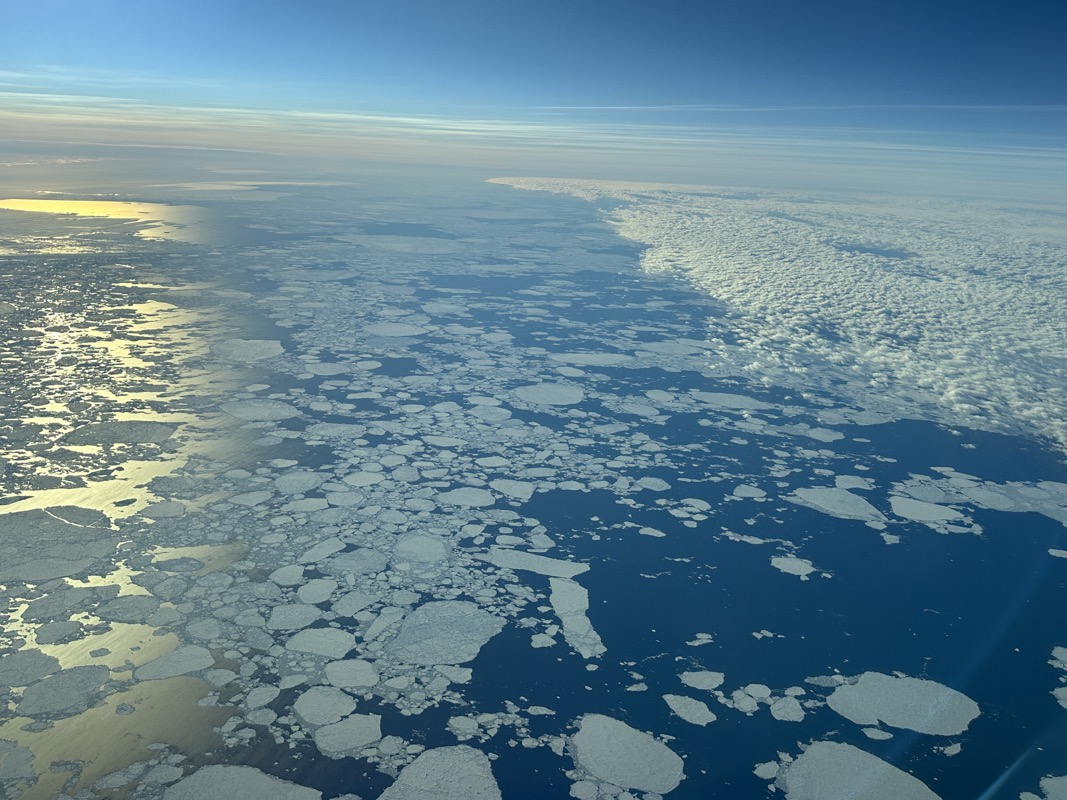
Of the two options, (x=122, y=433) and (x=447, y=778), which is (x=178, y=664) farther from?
(x=122, y=433)

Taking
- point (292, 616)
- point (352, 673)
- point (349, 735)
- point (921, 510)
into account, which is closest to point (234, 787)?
point (349, 735)

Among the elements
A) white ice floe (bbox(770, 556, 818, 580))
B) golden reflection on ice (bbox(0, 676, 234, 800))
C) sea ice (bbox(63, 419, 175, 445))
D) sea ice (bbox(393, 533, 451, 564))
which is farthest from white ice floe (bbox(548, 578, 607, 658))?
sea ice (bbox(63, 419, 175, 445))

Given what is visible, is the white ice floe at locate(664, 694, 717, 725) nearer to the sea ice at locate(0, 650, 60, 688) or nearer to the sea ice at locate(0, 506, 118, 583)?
the sea ice at locate(0, 650, 60, 688)

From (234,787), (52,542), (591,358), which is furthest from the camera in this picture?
(591,358)

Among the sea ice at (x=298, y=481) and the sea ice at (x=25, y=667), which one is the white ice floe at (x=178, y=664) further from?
the sea ice at (x=298, y=481)

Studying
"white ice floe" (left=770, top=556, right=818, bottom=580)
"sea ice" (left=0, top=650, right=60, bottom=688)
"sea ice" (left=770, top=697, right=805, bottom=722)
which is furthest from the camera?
"white ice floe" (left=770, top=556, right=818, bottom=580)

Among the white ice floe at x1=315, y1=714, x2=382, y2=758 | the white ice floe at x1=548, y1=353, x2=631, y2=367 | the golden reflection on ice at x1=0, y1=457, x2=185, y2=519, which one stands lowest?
the white ice floe at x1=315, y1=714, x2=382, y2=758

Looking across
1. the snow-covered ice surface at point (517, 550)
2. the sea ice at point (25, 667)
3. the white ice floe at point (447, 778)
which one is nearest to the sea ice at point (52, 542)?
the snow-covered ice surface at point (517, 550)
